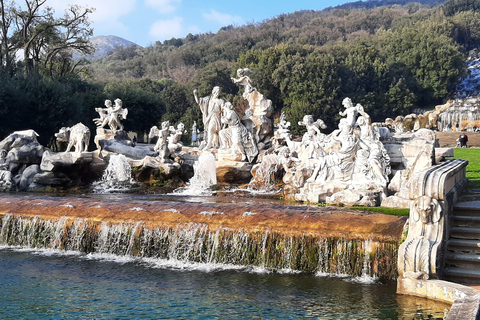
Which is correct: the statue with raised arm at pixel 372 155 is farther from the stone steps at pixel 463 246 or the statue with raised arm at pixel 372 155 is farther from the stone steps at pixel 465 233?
the stone steps at pixel 463 246

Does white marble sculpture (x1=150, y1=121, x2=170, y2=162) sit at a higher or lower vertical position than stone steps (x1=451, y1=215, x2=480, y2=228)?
higher

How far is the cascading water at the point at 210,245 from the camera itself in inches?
335

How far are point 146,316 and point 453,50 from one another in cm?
6167

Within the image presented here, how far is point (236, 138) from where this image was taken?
1938 cm

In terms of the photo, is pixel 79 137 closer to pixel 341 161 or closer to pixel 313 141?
pixel 313 141

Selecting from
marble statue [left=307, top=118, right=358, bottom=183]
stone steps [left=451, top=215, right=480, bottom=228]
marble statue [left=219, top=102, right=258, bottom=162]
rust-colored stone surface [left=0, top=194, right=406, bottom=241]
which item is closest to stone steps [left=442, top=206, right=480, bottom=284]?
stone steps [left=451, top=215, right=480, bottom=228]

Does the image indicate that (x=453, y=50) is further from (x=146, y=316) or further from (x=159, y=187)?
(x=146, y=316)

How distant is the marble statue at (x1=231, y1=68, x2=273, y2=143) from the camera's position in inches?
795

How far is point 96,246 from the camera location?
10.5 metres

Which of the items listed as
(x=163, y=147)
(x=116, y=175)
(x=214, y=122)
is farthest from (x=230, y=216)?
(x=116, y=175)

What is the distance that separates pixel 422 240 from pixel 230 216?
3.88 m

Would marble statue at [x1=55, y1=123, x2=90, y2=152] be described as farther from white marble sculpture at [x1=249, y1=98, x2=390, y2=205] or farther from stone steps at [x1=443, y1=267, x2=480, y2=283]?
stone steps at [x1=443, y1=267, x2=480, y2=283]

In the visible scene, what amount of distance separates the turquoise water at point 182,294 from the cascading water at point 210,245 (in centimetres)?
30

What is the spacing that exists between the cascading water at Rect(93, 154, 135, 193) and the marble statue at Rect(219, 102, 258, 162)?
379cm
